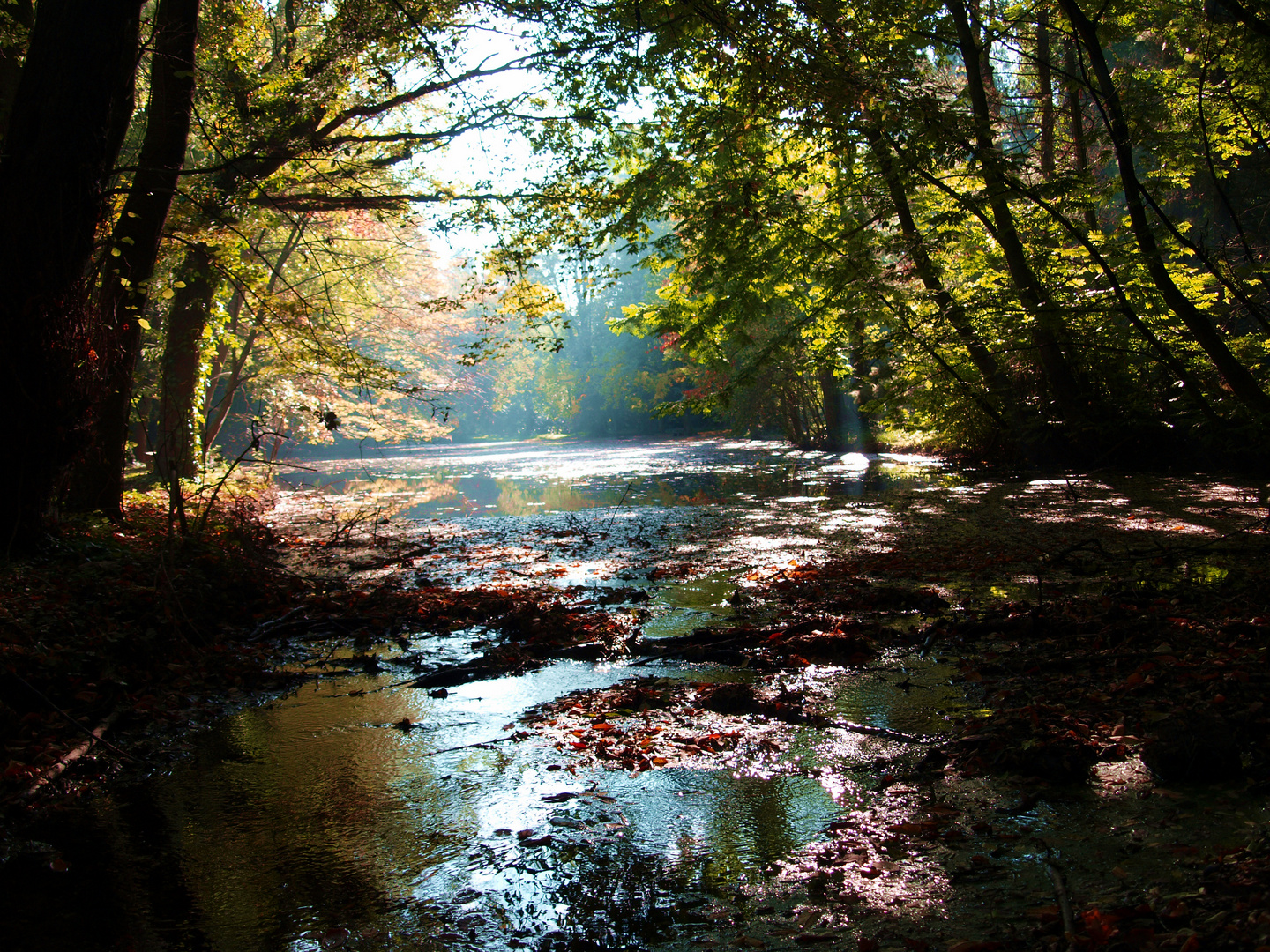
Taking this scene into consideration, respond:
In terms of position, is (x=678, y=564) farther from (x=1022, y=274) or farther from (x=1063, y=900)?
(x=1022, y=274)

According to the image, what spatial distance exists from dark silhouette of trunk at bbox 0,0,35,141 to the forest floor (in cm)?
461

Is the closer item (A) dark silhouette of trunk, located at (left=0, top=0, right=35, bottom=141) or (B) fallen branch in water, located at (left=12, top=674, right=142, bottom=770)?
(B) fallen branch in water, located at (left=12, top=674, right=142, bottom=770)

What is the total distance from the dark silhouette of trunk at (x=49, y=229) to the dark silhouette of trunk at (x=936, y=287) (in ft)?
21.3

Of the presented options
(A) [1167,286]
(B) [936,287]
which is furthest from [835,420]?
(A) [1167,286]

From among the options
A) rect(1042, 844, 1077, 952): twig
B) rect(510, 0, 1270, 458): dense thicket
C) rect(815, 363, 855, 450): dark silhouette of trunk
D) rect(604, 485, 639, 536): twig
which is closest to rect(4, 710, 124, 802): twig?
rect(1042, 844, 1077, 952): twig

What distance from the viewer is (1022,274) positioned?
35.0ft

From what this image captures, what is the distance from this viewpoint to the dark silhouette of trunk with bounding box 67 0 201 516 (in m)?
7.29

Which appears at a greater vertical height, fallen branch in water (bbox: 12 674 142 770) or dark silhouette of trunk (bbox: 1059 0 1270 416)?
dark silhouette of trunk (bbox: 1059 0 1270 416)

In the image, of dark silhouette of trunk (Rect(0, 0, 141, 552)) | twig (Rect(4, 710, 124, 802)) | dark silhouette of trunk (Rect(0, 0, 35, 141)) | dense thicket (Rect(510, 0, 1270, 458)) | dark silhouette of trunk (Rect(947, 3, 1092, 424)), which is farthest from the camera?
dark silhouette of trunk (Rect(947, 3, 1092, 424))

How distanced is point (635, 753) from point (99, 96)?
561cm

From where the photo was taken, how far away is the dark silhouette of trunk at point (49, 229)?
516cm

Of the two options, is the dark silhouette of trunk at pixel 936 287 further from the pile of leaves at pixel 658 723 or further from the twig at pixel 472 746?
the twig at pixel 472 746

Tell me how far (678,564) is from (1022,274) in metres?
6.82

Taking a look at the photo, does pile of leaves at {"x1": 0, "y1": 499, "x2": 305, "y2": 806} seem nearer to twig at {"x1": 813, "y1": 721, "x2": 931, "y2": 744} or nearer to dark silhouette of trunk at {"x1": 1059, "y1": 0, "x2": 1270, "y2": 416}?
twig at {"x1": 813, "y1": 721, "x2": 931, "y2": 744}
